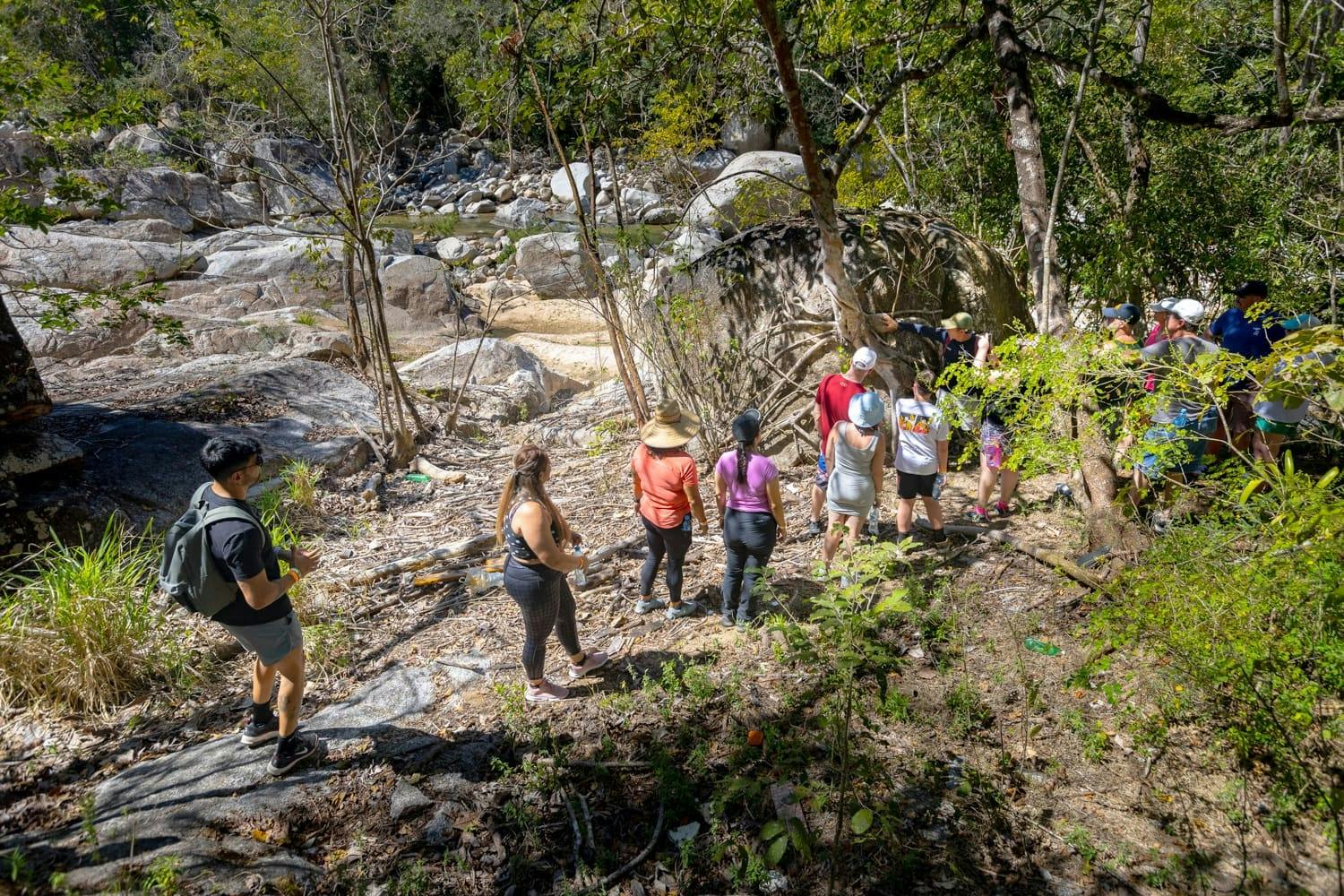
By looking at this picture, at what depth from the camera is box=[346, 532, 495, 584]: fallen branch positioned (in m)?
5.33

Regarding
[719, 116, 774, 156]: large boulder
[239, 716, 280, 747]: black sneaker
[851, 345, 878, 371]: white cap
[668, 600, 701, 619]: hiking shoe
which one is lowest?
[668, 600, 701, 619]: hiking shoe

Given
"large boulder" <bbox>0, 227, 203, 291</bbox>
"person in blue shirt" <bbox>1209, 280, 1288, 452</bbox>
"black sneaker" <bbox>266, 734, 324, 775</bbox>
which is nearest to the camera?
"black sneaker" <bbox>266, 734, 324, 775</bbox>

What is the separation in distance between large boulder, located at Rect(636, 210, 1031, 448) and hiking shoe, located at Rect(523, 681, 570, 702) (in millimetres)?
3537

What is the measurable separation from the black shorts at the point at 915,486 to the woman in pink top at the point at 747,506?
1212 mm

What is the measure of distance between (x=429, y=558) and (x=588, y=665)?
2014 millimetres

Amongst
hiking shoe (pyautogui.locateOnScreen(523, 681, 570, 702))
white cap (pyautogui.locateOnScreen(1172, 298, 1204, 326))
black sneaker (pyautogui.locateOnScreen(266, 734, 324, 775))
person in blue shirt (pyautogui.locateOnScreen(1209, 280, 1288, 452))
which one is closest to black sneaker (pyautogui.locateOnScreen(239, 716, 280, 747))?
black sneaker (pyautogui.locateOnScreen(266, 734, 324, 775))

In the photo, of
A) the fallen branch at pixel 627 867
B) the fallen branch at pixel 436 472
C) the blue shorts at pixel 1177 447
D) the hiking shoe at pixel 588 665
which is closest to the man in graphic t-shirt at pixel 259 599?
the hiking shoe at pixel 588 665

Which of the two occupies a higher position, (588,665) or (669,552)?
(669,552)

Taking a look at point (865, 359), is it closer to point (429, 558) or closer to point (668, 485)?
point (668, 485)

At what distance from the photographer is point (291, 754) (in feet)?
11.1

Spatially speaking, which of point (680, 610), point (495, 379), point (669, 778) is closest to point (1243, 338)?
point (680, 610)

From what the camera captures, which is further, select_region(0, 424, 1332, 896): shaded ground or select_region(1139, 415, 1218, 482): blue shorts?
select_region(1139, 415, 1218, 482): blue shorts

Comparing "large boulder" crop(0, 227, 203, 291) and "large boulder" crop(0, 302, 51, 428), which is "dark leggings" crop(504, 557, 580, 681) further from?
"large boulder" crop(0, 227, 203, 291)

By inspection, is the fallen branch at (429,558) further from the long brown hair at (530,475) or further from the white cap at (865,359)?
the white cap at (865,359)
